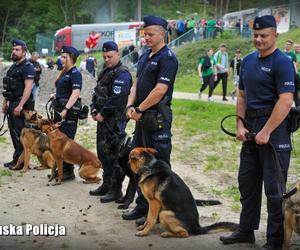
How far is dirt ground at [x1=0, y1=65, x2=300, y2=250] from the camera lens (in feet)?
17.4

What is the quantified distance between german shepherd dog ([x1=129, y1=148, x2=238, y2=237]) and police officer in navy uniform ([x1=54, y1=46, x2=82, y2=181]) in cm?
265

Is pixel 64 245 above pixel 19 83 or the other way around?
the other way around

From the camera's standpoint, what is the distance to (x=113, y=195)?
7.16m

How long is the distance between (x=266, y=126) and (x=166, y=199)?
4.37 ft

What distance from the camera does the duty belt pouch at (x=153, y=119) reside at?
5.76 meters

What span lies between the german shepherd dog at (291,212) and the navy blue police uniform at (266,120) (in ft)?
0.43

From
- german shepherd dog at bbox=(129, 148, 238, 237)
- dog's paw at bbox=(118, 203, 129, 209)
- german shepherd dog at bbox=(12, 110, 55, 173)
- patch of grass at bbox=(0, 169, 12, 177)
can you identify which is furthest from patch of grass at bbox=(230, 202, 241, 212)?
patch of grass at bbox=(0, 169, 12, 177)

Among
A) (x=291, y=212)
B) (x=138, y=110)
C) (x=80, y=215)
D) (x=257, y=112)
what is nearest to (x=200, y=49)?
(x=80, y=215)

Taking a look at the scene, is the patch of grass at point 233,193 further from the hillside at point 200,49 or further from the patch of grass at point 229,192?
the hillside at point 200,49

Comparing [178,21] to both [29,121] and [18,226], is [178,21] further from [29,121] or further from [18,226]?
[18,226]

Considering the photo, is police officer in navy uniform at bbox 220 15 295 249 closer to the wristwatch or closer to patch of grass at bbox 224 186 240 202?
the wristwatch

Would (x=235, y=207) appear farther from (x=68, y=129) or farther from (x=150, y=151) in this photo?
(x=68, y=129)

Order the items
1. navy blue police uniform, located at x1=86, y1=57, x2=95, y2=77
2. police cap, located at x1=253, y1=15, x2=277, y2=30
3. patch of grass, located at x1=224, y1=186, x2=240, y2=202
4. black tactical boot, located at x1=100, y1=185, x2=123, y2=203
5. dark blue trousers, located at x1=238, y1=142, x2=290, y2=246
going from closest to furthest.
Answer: police cap, located at x1=253, y1=15, x2=277, y2=30, dark blue trousers, located at x1=238, y1=142, x2=290, y2=246, black tactical boot, located at x1=100, y1=185, x2=123, y2=203, patch of grass, located at x1=224, y1=186, x2=240, y2=202, navy blue police uniform, located at x1=86, y1=57, x2=95, y2=77

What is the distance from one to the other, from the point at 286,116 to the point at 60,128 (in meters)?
4.44
